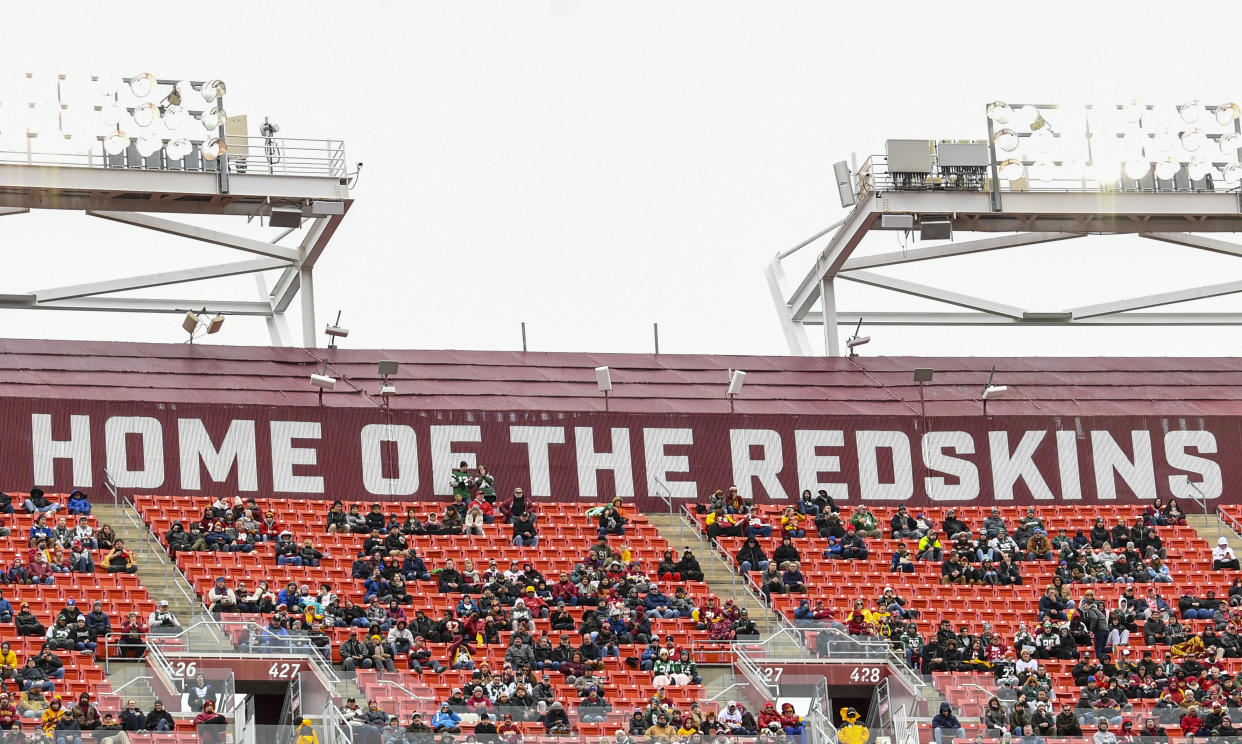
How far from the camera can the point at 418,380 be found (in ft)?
158

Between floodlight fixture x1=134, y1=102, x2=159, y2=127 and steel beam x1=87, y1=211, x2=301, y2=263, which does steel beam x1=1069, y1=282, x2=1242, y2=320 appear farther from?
floodlight fixture x1=134, y1=102, x2=159, y2=127

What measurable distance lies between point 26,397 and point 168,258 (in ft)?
27.7

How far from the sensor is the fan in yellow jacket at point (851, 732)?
34500 millimetres

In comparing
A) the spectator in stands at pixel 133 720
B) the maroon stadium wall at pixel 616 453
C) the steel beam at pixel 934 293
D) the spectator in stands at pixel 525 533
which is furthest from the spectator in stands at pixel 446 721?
the steel beam at pixel 934 293

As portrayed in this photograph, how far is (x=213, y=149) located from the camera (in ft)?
152

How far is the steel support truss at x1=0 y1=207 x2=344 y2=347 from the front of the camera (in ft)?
157

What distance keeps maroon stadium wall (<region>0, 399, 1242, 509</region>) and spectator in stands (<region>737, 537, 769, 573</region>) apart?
4.35 meters

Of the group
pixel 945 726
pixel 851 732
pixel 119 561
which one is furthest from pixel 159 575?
pixel 945 726

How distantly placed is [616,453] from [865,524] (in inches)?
208

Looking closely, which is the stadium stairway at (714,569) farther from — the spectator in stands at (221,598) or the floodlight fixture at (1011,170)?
the floodlight fixture at (1011,170)

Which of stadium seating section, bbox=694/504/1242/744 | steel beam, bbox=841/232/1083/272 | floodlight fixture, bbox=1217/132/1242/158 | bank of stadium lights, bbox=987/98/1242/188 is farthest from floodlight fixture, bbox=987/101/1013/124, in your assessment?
stadium seating section, bbox=694/504/1242/744

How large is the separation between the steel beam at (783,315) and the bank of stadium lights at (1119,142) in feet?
18.2

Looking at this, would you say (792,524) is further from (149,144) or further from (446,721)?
(149,144)

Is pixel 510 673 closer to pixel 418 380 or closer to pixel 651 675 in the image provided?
pixel 651 675
